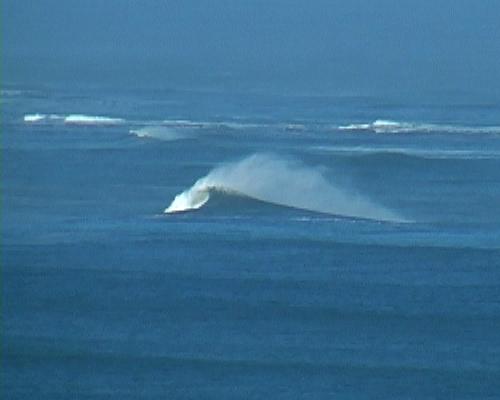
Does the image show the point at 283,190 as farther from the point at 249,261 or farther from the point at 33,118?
the point at 33,118

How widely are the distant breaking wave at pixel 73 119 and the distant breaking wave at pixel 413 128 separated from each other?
3.07m

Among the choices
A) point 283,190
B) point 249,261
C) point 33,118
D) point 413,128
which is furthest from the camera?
point 33,118

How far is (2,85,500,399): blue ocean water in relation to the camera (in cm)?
1215

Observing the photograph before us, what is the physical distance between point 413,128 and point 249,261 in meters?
9.67

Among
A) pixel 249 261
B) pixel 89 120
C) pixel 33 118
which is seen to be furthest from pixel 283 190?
pixel 33 118

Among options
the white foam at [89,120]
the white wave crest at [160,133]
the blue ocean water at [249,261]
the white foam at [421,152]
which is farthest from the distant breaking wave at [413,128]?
the white foam at [89,120]

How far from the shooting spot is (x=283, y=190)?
18.2 m

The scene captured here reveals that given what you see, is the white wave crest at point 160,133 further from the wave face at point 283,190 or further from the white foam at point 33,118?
Answer: the wave face at point 283,190

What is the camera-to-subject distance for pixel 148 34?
51.2m

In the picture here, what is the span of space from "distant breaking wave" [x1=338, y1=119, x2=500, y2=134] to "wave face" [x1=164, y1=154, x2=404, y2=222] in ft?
15.8

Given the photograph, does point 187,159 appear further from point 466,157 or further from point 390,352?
point 390,352

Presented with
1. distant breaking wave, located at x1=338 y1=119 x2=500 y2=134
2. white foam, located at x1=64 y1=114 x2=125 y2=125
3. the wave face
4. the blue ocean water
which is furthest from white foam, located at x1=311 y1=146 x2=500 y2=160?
white foam, located at x1=64 y1=114 x2=125 y2=125

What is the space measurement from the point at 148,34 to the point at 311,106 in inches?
930

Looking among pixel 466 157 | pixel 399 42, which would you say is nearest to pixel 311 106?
pixel 466 157
